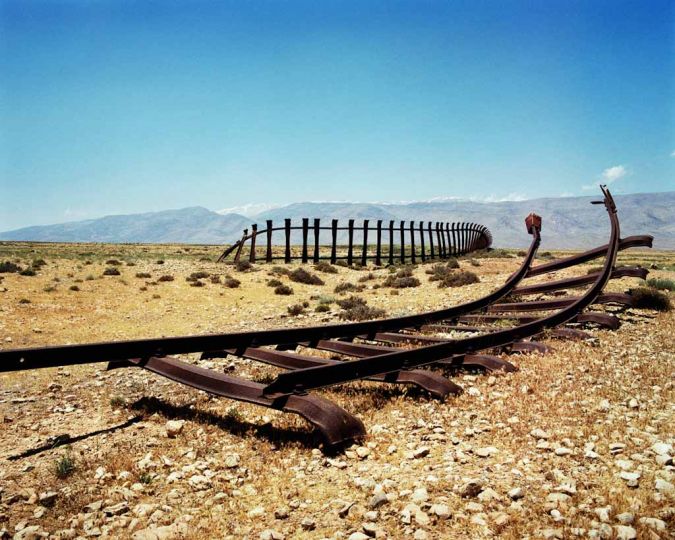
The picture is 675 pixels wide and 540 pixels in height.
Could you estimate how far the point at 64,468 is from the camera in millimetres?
3850

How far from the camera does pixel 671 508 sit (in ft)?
9.32

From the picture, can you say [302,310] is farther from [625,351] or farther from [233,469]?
[233,469]

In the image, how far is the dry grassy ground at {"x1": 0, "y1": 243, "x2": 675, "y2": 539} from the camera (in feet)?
9.87

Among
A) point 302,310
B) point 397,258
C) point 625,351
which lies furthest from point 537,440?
point 397,258

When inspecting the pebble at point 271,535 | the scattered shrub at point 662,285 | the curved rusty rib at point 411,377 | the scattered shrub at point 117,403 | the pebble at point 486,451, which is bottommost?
the scattered shrub at point 117,403

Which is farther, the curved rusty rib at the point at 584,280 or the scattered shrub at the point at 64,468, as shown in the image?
the curved rusty rib at the point at 584,280

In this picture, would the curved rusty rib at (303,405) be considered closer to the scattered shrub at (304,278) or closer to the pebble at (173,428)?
the pebble at (173,428)

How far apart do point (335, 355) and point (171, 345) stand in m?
2.49

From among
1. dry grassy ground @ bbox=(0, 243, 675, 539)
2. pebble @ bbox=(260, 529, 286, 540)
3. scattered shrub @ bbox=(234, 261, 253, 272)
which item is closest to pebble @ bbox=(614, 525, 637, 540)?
dry grassy ground @ bbox=(0, 243, 675, 539)

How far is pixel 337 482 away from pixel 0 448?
3.15 meters

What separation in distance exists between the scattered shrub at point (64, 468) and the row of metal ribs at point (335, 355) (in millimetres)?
1201

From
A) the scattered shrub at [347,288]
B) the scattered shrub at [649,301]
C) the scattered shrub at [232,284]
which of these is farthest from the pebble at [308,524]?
the scattered shrub at [232,284]

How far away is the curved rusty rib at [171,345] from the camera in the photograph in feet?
15.7

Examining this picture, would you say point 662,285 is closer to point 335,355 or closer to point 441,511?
point 335,355
